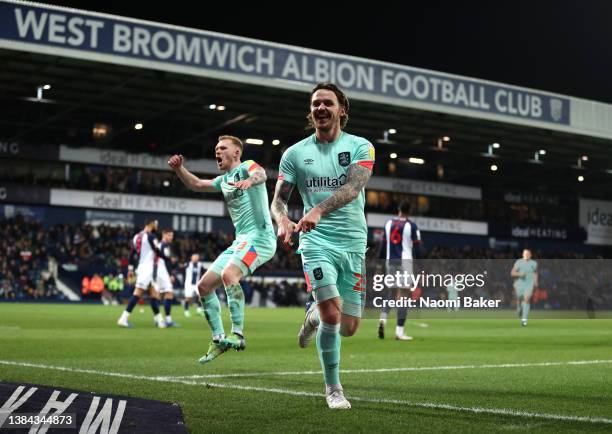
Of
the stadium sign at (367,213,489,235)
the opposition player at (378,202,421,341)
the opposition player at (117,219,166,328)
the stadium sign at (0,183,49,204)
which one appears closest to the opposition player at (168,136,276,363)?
the opposition player at (378,202,421,341)

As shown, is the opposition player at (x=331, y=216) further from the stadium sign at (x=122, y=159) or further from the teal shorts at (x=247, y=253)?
the stadium sign at (x=122, y=159)

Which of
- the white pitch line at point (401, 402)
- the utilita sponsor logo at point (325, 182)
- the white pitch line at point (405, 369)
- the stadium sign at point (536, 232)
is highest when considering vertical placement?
the stadium sign at point (536, 232)

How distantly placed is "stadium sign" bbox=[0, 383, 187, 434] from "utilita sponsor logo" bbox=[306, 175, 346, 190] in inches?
72.3

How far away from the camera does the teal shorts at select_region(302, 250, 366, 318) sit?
6230mm

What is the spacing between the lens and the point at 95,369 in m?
8.84

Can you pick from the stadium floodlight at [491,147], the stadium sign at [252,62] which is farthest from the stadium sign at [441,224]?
the stadium sign at [252,62]

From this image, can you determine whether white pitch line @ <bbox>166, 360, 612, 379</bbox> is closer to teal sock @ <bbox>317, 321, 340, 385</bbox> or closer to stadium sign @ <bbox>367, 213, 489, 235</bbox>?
teal sock @ <bbox>317, 321, 340, 385</bbox>

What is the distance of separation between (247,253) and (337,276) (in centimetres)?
290

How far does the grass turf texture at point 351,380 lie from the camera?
5.60 metres

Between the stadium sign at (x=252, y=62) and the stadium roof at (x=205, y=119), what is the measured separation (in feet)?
1.19

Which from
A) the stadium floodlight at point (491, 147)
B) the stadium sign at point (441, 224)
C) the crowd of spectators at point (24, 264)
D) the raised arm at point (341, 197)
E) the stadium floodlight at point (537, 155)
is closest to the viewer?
the raised arm at point (341, 197)

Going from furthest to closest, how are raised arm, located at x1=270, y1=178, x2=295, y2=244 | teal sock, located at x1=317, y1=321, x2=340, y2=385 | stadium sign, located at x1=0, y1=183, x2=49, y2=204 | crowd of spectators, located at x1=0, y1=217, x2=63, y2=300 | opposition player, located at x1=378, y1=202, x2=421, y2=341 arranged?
stadium sign, located at x1=0, y1=183, x2=49, y2=204 < crowd of spectators, located at x1=0, y1=217, x2=63, y2=300 < opposition player, located at x1=378, y1=202, x2=421, y2=341 < raised arm, located at x1=270, y1=178, x2=295, y2=244 < teal sock, located at x1=317, y1=321, x2=340, y2=385

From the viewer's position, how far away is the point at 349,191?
20.3 ft

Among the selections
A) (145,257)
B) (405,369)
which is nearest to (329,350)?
(405,369)
